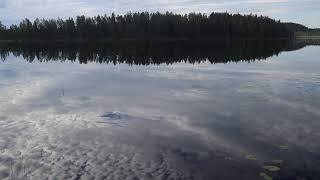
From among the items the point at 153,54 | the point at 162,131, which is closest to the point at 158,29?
the point at 153,54

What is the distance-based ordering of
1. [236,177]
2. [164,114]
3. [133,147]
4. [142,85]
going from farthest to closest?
[142,85] < [164,114] < [133,147] < [236,177]

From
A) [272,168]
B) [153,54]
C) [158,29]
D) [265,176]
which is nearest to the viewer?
[265,176]

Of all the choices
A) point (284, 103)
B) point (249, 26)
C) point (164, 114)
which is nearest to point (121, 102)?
point (164, 114)

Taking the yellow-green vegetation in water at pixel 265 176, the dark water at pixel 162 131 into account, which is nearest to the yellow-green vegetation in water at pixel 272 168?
the dark water at pixel 162 131

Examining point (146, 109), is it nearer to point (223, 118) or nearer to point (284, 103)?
point (223, 118)

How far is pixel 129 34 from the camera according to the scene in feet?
607

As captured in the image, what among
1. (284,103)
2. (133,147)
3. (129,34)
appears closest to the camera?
(133,147)

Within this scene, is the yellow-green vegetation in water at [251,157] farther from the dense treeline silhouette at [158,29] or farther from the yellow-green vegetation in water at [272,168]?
the dense treeline silhouette at [158,29]

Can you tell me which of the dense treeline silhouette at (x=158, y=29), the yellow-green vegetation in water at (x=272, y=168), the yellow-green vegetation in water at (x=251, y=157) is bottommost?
the yellow-green vegetation in water at (x=272, y=168)

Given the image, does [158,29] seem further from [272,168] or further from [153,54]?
[272,168]

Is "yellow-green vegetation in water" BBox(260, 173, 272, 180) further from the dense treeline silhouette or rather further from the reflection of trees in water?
the dense treeline silhouette

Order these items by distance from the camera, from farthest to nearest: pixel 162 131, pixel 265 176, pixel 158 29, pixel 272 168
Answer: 1. pixel 158 29
2. pixel 162 131
3. pixel 272 168
4. pixel 265 176

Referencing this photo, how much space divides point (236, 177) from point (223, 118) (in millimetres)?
7828

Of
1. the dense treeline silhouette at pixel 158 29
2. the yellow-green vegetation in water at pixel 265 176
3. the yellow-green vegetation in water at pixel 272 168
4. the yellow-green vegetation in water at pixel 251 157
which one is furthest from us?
the dense treeline silhouette at pixel 158 29
